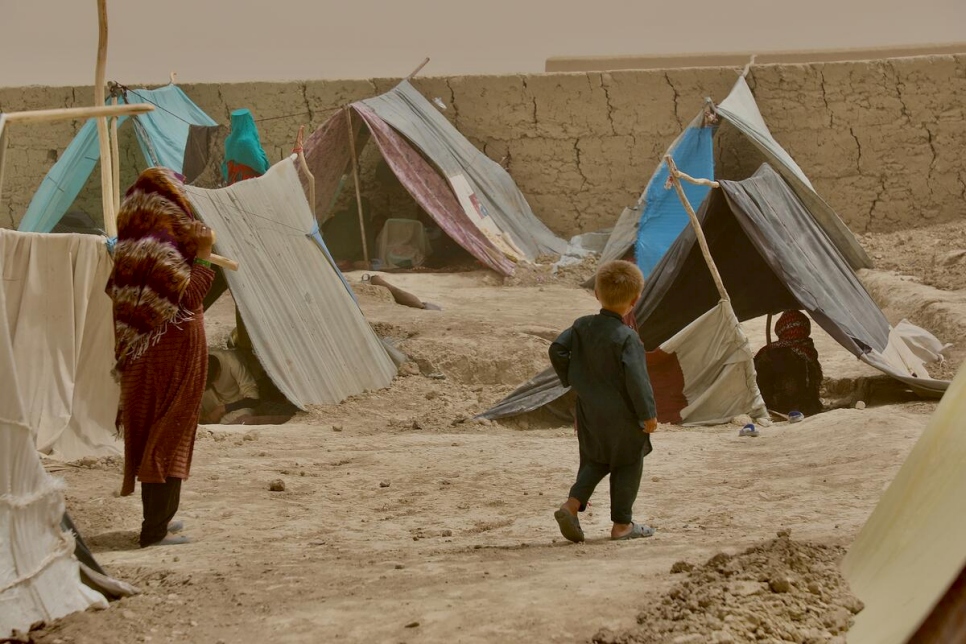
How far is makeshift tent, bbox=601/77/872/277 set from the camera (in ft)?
36.5

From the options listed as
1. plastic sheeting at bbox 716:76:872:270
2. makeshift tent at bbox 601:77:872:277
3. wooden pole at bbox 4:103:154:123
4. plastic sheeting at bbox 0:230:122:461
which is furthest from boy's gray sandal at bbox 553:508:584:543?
makeshift tent at bbox 601:77:872:277

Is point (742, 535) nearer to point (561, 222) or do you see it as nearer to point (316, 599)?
point (316, 599)

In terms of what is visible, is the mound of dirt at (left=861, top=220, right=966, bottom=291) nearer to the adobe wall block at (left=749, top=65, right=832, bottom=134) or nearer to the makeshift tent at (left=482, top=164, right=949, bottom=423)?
the adobe wall block at (left=749, top=65, right=832, bottom=134)

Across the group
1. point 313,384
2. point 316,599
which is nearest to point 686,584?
point 316,599

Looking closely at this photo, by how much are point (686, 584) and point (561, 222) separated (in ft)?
34.0

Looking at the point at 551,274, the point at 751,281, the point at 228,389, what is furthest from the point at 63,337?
the point at 551,274

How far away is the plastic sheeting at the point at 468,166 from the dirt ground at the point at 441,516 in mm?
4171

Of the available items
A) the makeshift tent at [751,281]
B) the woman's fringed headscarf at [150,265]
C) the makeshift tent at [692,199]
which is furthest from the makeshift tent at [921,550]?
the makeshift tent at [692,199]

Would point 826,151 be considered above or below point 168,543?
above

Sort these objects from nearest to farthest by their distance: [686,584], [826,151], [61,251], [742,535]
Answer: [686,584]
[742,535]
[61,251]
[826,151]

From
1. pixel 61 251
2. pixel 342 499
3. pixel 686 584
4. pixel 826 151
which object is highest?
pixel 826 151

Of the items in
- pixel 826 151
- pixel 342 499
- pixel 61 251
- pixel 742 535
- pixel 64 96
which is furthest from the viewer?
pixel 64 96

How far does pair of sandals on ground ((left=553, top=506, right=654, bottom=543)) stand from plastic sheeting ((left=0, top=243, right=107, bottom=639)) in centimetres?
145

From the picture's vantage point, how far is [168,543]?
13.4 feet
